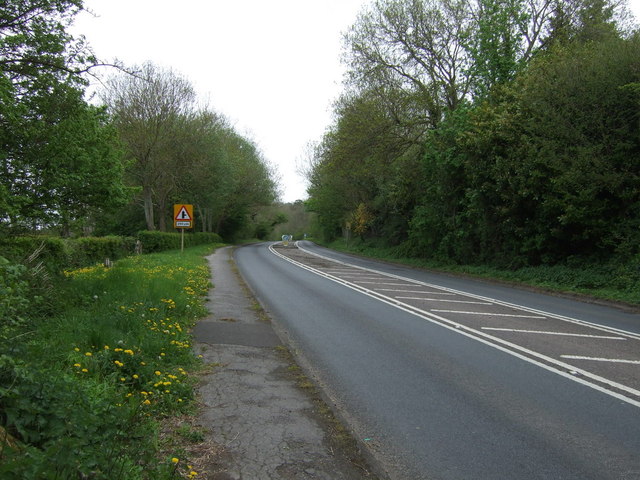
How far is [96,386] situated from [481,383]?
427 centimetres

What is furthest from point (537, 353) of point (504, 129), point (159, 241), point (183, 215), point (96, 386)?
point (159, 241)

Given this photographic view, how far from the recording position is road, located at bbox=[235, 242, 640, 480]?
12.7ft

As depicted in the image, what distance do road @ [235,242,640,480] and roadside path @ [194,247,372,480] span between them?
1.41 ft

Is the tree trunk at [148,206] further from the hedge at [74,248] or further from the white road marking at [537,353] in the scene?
the white road marking at [537,353]

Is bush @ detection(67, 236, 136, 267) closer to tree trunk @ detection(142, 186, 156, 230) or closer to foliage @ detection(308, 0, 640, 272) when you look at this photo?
tree trunk @ detection(142, 186, 156, 230)

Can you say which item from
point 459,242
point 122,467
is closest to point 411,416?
point 122,467

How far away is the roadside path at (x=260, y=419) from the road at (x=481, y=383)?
0.43 m

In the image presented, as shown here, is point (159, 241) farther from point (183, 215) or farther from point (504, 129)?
point (504, 129)

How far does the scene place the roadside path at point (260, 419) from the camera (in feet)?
11.6

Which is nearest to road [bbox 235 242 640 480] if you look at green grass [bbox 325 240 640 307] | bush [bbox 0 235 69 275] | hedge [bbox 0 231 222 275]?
green grass [bbox 325 240 640 307]

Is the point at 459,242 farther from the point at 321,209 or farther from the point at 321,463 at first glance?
the point at 321,209

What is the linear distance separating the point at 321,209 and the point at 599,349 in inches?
1905

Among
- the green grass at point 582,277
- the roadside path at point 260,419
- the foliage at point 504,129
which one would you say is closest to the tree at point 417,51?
the foliage at point 504,129

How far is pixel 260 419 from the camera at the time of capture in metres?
4.43
